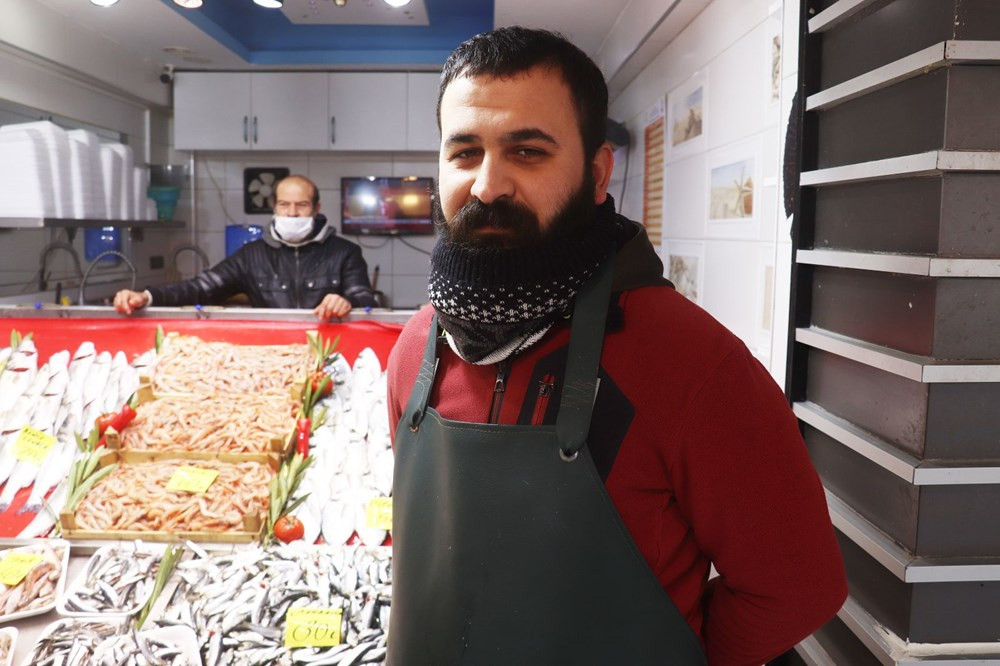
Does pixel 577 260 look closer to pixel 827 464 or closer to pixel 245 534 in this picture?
pixel 827 464

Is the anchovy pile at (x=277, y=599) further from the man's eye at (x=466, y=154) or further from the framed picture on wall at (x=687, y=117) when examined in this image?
the framed picture on wall at (x=687, y=117)

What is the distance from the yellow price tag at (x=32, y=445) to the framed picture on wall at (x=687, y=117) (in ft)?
8.85

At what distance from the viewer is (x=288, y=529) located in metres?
2.14

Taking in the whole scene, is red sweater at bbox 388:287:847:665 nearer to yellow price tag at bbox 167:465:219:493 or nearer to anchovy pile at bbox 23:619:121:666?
anchovy pile at bbox 23:619:121:666

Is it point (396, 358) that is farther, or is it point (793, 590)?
point (396, 358)

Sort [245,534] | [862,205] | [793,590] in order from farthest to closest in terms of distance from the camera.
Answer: [245,534]
[862,205]
[793,590]

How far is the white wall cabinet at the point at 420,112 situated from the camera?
5770 mm

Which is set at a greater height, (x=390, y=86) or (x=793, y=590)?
(x=390, y=86)

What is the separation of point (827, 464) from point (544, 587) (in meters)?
0.73

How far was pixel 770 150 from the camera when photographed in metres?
2.41

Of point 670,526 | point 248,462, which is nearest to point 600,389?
point 670,526

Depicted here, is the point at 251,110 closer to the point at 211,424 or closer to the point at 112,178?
the point at 112,178

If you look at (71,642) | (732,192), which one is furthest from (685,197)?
(71,642)

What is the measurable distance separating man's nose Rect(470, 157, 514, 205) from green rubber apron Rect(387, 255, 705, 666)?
0.59 feet
